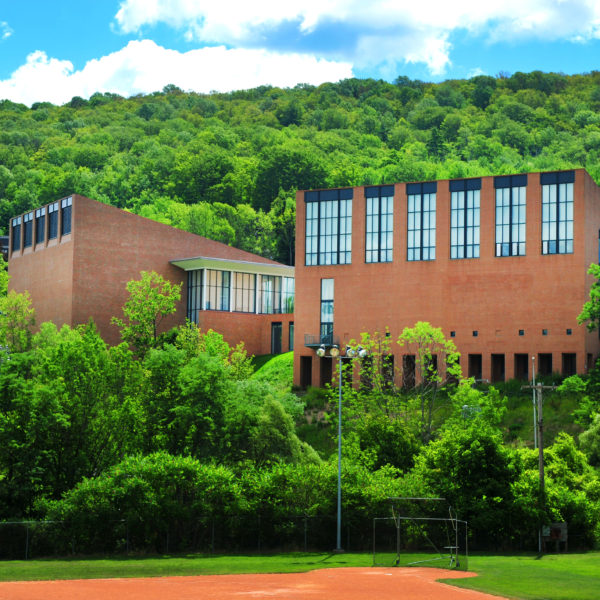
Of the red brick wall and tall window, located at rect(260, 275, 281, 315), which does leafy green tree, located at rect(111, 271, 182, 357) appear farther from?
tall window, located at rect(260, 275, 281, 315)

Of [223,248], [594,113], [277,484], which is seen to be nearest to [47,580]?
[277,484]

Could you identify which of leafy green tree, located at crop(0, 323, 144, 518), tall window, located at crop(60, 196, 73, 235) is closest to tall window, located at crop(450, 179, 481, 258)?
tall window, located at crop(60, 196, 73, 235)

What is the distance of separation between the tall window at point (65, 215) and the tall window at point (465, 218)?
39.0 meters

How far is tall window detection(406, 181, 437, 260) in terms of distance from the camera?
101 m

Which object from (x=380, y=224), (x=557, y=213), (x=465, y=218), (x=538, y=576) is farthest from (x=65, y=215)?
(x=538, y=576)

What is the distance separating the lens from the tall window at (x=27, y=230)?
390 feet

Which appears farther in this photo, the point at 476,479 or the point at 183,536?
the point at 476,479

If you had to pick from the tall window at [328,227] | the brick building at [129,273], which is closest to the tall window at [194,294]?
the brick building at [129,273]

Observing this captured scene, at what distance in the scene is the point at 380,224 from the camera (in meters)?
103

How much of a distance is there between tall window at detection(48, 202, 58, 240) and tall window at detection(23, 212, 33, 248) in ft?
18.6

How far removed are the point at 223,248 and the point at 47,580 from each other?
270 feet

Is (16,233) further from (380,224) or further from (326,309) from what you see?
(380,224)

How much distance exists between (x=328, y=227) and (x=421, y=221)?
9.73 meters

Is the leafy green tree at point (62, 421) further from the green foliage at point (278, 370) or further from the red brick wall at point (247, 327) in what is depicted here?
the red brick wall at point (247, 327)
